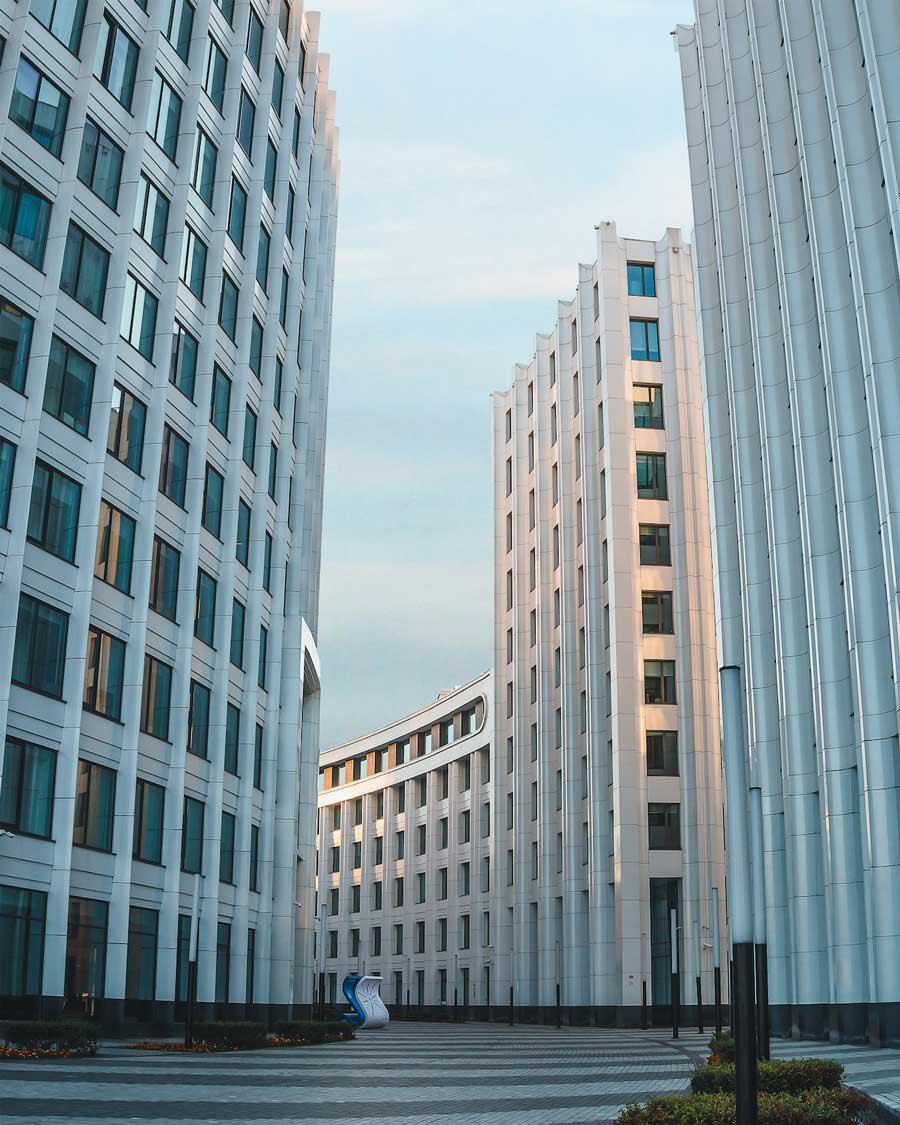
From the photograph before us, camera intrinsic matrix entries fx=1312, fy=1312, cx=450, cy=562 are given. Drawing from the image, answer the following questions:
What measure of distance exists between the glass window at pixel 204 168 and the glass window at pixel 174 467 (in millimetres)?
8745

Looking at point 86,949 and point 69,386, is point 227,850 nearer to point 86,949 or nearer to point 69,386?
point 86,949

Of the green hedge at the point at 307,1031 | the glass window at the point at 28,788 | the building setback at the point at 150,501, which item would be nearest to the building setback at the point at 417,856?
the building setback at the point at 150,501

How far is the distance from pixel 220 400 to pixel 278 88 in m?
15.5

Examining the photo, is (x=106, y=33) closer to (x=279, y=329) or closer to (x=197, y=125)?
(x=197, y=125)

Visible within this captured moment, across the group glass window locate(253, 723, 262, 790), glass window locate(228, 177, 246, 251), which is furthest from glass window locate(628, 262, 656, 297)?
glass window locate(253, 723, 262, 790)

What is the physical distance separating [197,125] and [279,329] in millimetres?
10435

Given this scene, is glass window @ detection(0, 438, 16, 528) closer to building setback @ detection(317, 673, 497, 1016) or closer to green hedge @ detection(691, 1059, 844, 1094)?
green hedge @ detection(691, 1059, 844, 1094)

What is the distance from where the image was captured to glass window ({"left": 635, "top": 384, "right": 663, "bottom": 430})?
67750 mm

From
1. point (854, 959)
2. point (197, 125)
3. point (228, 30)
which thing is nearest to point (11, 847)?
point (854, 959)

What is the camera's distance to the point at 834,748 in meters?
37.0

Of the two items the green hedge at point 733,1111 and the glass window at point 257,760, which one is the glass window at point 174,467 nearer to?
the glass window at point 257,760

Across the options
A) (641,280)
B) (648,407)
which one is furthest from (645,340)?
(648,407)

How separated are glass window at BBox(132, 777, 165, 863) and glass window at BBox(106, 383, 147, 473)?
9.71 metres

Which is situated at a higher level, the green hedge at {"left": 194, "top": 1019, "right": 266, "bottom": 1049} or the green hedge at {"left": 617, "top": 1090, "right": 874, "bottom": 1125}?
the green hedge at {"left": 617, "top": 1090, "right": 874, "bottom": 1125}
